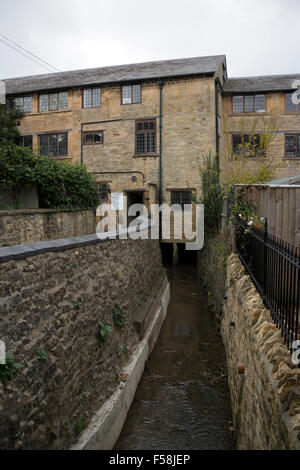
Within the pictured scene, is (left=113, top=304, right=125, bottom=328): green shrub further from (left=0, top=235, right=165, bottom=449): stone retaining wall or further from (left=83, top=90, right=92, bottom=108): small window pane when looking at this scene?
(left=83, top=90, right=92, bottom=108): small window pane

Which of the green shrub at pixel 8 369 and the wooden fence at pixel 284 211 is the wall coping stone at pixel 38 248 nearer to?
the green shrub at pixel 8 369

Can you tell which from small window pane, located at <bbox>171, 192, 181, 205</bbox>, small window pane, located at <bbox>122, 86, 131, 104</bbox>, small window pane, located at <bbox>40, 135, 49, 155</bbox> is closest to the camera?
small window pane, located at <bbox>171, 192, 181, 205</bbox>

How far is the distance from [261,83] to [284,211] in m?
17.0

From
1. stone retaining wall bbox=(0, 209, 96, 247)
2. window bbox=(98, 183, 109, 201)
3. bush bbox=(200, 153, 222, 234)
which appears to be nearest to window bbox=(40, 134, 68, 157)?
window bbox=(98, 183, 109, 201)

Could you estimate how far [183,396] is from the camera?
24.8 feet

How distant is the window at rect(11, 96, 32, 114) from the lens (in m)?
21.6

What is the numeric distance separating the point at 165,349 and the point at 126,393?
124 inches

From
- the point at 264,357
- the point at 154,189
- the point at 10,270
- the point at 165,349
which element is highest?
the point at 154,189

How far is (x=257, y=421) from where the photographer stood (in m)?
4.23

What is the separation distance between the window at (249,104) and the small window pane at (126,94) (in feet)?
22.4

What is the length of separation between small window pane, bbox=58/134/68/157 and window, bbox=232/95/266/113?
11238 mm

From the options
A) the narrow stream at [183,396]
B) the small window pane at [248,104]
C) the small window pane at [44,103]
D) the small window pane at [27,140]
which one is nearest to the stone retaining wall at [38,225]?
the narrow stream at [183,396]
